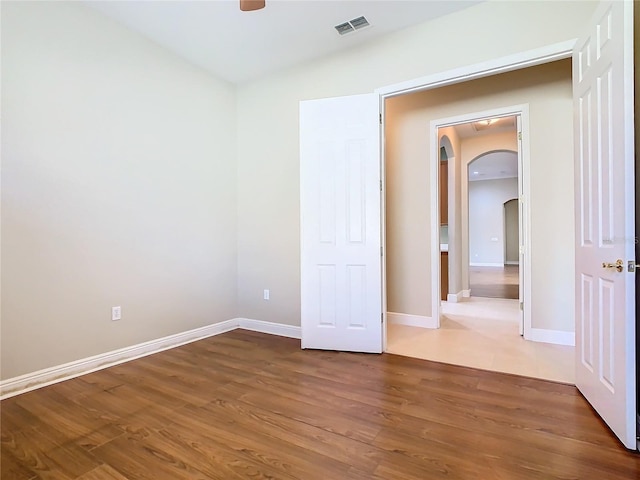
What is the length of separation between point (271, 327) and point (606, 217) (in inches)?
120

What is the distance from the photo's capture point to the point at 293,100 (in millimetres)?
3580

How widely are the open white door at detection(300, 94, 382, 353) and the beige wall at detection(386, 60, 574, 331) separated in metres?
1.15

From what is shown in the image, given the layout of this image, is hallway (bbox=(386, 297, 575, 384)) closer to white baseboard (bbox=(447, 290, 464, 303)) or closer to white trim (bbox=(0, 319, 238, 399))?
white baseboard (bbox=(447, 290, 464, 303))

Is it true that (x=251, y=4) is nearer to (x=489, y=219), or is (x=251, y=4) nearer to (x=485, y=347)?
(x=485, y=347)

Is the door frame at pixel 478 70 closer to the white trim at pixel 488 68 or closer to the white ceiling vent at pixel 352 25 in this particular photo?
the white trim at pixel 488 68

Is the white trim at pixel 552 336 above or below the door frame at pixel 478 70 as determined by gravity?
below

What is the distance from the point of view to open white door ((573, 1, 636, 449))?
154cm

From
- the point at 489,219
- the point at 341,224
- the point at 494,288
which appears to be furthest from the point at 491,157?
the point at 341,224

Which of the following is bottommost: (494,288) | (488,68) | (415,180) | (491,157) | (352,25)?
(494,288)

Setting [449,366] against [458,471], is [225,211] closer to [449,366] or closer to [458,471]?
[449,366]

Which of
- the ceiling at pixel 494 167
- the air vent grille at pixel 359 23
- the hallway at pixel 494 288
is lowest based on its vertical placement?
the hallway at pixel 494 288

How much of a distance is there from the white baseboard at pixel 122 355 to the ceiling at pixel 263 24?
2.81m

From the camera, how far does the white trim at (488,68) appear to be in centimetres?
238

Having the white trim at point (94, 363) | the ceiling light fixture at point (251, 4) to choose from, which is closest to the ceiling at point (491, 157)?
the ceiling light fixture at point (251, 4)
